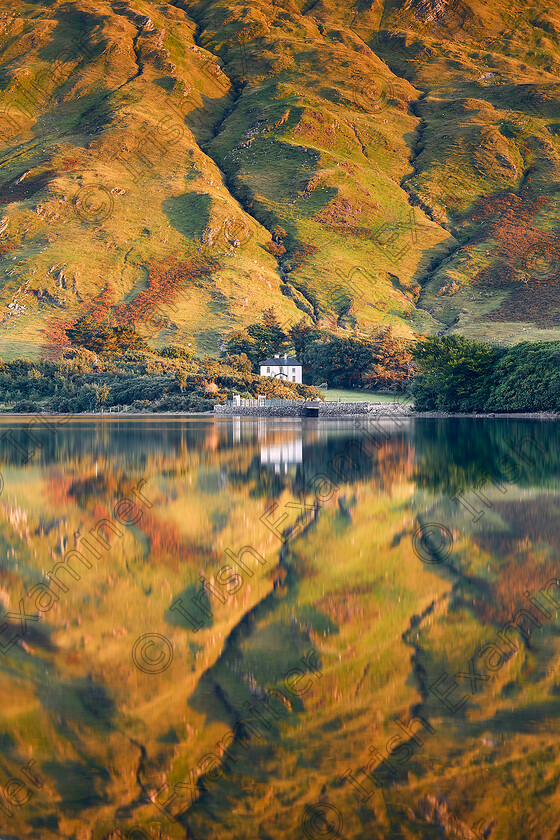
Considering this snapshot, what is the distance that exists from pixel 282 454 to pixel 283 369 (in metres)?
81.7

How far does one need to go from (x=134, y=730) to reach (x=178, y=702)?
665mm

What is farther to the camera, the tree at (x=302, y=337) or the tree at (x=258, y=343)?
the tree at (x=302, y=337)

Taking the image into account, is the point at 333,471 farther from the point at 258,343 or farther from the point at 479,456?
the point at 258,343

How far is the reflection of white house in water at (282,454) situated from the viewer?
34.1m

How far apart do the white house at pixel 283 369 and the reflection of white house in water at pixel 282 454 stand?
70908mm

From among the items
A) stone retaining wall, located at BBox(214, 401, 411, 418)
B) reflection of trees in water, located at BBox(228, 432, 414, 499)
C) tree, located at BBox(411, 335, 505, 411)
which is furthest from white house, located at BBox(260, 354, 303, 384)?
reflection of trees in water, located at BBox(228, 432, 414, 499)

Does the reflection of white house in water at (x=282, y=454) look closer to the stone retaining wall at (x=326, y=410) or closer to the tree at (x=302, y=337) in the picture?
the stone retaining wall at (x=326, y=410)

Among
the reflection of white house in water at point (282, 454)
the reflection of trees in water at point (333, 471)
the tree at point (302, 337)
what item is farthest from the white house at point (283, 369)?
the reflection of trees in water at point (333, 471)

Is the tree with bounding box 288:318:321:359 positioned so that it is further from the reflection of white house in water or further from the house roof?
the reflection of white house in water

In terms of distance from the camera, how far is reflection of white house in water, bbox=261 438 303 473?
112ft

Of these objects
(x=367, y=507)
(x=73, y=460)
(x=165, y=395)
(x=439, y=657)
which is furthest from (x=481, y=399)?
(x=439, y=657)

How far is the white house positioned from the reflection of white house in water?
70908mm

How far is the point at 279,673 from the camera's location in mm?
8945

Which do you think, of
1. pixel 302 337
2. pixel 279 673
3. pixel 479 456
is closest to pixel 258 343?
pixel 302 337
